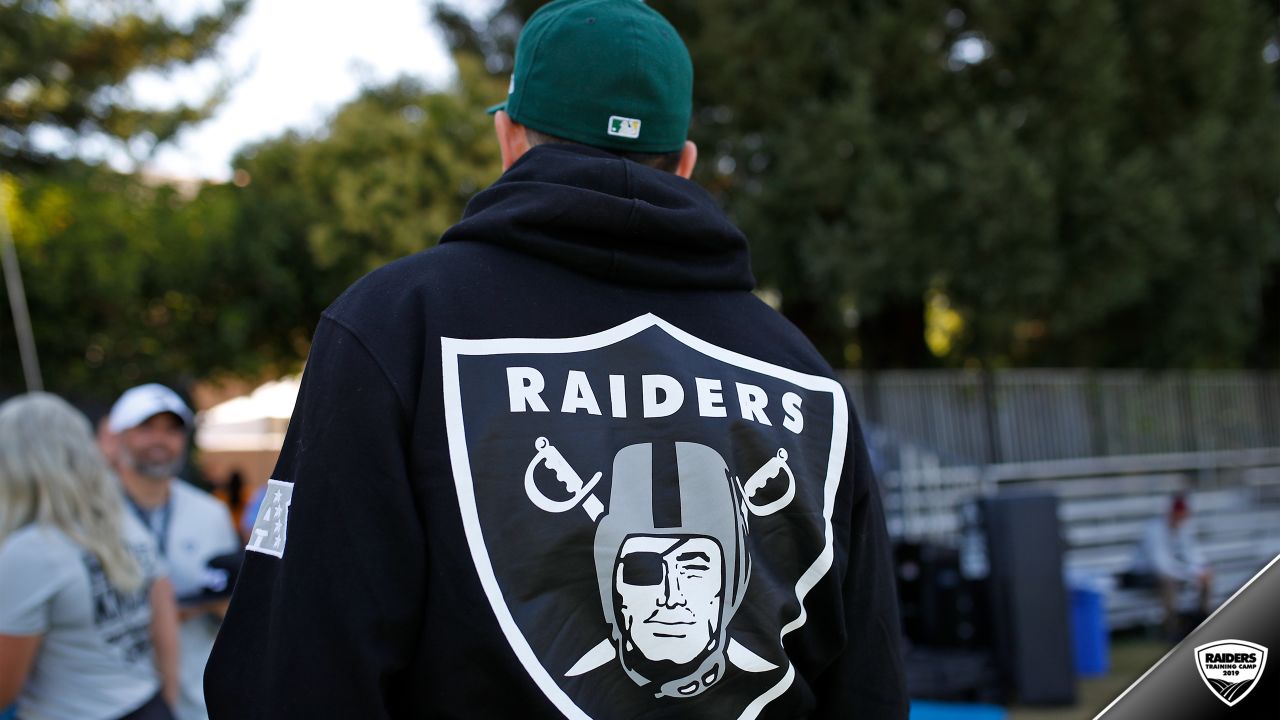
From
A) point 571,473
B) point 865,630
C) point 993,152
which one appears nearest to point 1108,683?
point 993,152

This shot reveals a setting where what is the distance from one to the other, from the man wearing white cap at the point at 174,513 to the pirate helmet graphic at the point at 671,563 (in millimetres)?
3116

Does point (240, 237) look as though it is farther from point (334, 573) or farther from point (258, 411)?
point (334, 573)

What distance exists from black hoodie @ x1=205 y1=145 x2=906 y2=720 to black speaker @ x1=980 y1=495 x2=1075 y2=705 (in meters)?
8.22

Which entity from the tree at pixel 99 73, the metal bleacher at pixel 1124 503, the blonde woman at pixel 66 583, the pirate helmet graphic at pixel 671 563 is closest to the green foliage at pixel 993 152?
the metal bleacher at pixel 1124 503

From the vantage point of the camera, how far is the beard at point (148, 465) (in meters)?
4.21

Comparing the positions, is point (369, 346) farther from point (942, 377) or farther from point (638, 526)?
point (942, 377)

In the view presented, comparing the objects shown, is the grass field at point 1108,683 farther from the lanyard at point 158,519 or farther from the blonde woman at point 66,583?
the blonde woman at point 66,583

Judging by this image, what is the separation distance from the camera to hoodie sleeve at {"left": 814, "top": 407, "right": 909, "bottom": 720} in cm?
157

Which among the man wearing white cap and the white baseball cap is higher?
the white baseball cap

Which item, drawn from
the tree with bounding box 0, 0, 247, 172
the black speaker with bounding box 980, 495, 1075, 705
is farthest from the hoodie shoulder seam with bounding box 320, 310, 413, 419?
the tree with bounding box 0, 0, 247, 172

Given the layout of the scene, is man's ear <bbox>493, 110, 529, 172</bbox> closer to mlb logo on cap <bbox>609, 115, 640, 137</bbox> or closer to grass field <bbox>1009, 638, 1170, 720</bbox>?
mlb logo on cap <bbox>609, 115, 640, 137</bbox>

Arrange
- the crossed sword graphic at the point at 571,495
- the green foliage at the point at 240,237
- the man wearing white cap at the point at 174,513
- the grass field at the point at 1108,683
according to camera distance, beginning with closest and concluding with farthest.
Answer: the crossed sword graphic at the point at 571,495, the man wearing white cap at the point at 174,513, the grass field at the point at 1108,683, the green foliage at the point at 240,237

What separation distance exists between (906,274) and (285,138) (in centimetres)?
793

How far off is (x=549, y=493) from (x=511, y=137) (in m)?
0.52
